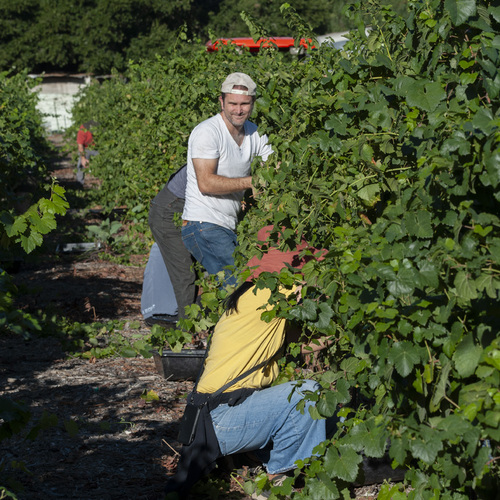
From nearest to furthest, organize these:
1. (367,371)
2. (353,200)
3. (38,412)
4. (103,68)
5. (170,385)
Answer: (367,371), (353,200), (38,412), (170,385), (103,68)

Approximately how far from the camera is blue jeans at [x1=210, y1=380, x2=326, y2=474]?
→ 3.35 metres

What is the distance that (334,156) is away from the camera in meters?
2.83

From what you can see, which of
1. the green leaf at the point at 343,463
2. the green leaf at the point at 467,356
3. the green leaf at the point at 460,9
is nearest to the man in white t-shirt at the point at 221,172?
the green leaf at the point at 343,463

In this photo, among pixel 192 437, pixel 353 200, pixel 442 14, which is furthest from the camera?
pixel 192 437

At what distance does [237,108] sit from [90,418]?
208cm

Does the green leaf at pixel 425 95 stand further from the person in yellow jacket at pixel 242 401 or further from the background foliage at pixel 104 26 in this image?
the background foliage at pixel 104 26

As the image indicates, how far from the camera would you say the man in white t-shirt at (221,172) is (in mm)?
4745

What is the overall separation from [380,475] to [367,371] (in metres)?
1.15

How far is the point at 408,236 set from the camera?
2240 mm

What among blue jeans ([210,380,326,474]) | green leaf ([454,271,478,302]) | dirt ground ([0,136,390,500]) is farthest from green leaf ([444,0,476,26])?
dirt ground ([0,136,390,500])

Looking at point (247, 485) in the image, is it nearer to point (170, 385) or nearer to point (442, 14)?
point (170, 385)

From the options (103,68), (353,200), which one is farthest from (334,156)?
(103,68)

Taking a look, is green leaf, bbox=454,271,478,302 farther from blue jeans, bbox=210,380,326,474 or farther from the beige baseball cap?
the beige baseball cap

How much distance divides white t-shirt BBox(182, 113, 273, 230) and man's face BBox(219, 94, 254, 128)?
0.10 metres
